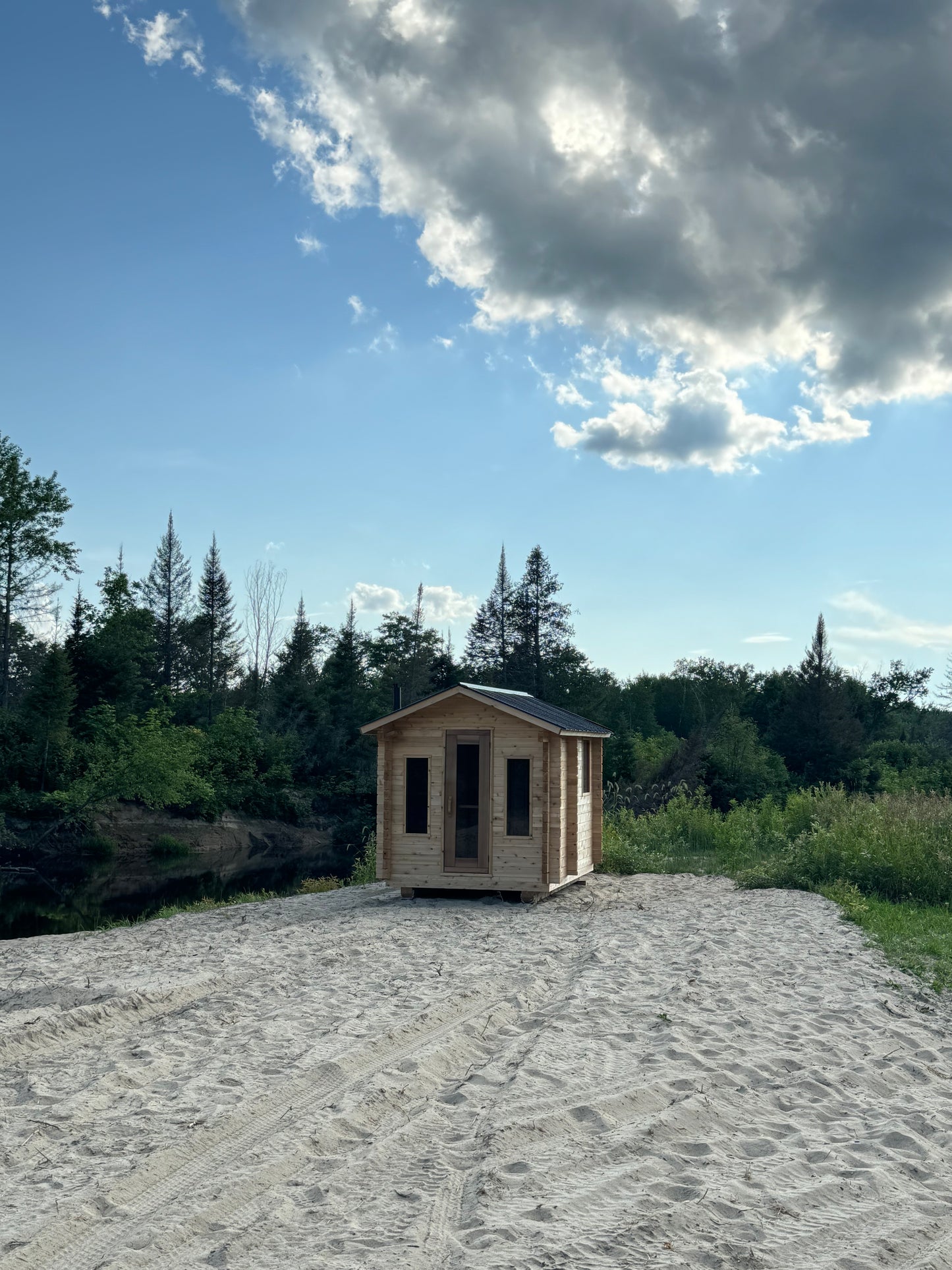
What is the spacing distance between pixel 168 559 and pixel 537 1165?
5619 cm

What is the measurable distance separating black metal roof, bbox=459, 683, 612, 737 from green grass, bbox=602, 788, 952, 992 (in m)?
3.10

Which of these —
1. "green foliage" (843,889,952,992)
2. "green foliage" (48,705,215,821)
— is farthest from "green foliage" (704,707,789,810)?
"green foliage" (48,705,215,821)

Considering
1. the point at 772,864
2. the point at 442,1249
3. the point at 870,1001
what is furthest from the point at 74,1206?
the point at 772,864

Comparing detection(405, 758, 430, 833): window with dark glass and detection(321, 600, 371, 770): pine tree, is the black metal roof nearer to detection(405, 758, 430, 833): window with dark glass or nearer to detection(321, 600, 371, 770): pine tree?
detection(405, 758, 430, 833): window with dark glass

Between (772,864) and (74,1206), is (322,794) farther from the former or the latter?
(74,1206)

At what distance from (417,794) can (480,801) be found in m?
0.94

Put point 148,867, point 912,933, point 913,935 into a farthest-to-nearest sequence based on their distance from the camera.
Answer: point 148,867 < point 912,933 < point 913,935

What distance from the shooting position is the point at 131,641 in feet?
130

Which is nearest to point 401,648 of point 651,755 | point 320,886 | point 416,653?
point 416,653

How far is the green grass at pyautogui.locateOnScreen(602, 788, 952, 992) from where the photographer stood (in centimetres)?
1048

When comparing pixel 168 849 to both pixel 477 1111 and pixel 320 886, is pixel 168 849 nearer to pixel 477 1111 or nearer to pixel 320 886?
pixel 320 886

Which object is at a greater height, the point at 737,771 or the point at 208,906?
the point at 737,771

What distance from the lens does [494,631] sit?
5122 cm

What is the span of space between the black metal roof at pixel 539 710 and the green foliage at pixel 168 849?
1980cm
